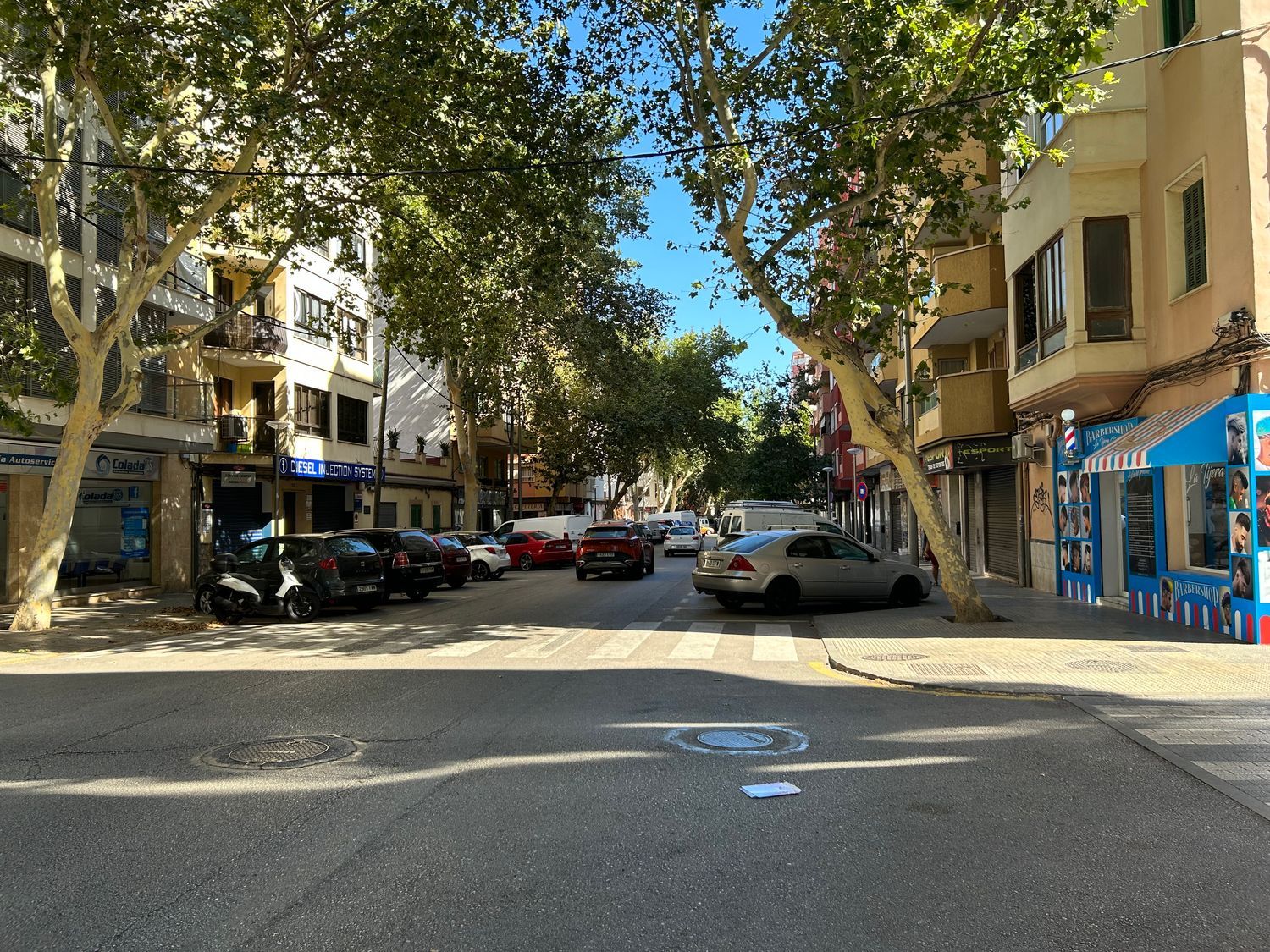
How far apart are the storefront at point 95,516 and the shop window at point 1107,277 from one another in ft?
59.4

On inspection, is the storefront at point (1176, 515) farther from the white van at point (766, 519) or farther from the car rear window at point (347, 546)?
the car rear window at point (347, 546)

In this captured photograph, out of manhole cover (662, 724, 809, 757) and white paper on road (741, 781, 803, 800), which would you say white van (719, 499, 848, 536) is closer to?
manhole cover (662, 724, 809, 757)

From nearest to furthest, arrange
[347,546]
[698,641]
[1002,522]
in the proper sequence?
[698,641], [347,546], [1002,522]

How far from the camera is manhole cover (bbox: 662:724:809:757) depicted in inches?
256

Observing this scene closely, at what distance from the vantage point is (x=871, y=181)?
13.4 metres

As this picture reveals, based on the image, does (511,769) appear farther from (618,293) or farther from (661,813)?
(618,293)

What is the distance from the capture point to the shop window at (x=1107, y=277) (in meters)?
14.3

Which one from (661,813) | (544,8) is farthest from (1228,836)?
(544,8)

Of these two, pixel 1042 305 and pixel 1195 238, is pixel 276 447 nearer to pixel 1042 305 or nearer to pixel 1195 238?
pixel 1042 305

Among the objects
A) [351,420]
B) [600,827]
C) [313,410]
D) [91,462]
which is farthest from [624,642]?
[351,420]

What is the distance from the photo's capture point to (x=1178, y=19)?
1319 cm

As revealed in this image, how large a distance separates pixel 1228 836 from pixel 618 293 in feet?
100

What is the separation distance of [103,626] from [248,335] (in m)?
12.6

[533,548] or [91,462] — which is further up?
[91,462]
